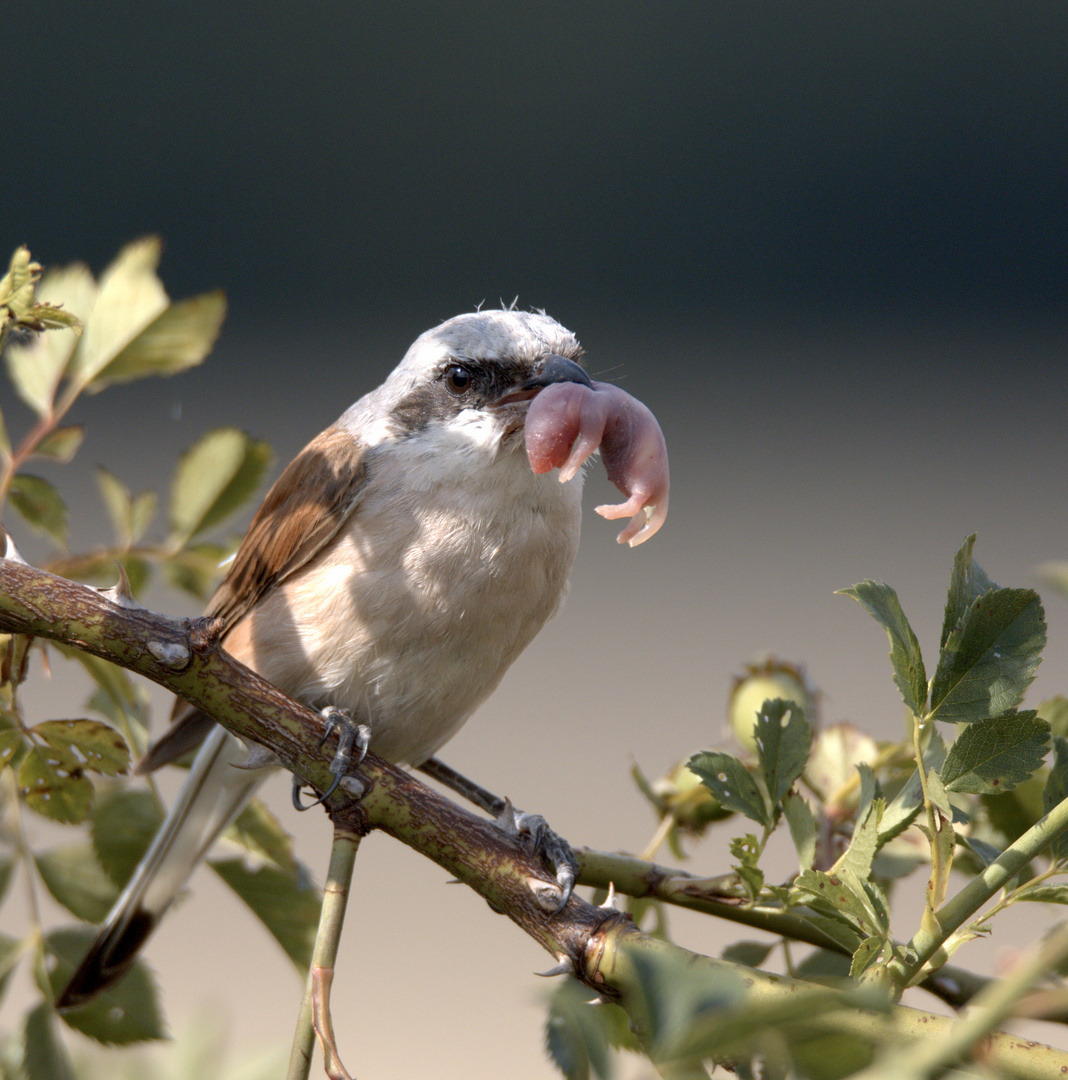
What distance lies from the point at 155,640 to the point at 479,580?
99 centimetres

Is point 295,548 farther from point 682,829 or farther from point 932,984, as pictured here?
point 932,984

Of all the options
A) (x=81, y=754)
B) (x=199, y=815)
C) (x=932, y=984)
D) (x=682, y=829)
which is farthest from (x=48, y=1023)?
(x=199, y=815)

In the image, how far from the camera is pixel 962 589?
0.81m

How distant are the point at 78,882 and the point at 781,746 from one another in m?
0.79

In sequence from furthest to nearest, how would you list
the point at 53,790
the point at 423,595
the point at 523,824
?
the point at 423,595
the point at 523,824
the point at 53,790

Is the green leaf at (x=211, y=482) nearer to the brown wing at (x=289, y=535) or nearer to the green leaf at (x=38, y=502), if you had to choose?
the green leaf at (x=38, y=502)

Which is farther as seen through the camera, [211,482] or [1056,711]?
[211,482]

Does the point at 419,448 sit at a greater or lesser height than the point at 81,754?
greater

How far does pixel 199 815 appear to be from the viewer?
2062 millimetres

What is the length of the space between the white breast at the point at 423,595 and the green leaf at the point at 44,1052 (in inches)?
35.7

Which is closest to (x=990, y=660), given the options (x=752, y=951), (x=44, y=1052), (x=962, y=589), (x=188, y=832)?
(x=962, y=589)

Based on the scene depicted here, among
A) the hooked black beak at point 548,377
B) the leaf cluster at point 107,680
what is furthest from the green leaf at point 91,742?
the hooked black beak at point 548,377

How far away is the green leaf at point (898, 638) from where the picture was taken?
2.64ft

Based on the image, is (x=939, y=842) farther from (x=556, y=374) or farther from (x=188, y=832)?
(x=188, y=832)
